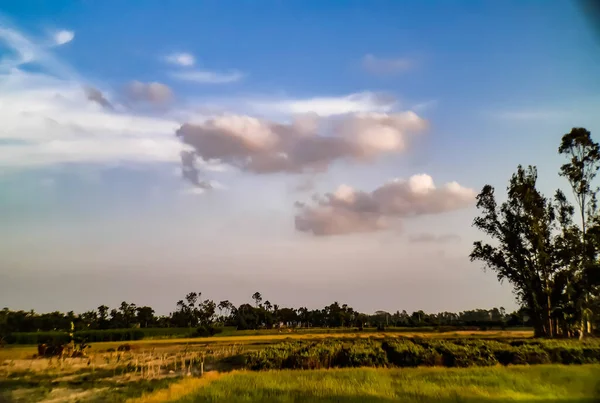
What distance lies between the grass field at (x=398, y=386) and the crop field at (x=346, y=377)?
38 mm

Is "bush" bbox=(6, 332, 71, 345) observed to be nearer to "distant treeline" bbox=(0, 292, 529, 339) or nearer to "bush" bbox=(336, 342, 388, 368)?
"distant treeline" bbox=(0, 292, 529, 339)

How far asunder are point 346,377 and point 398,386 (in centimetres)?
344

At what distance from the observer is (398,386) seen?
20.6 metres

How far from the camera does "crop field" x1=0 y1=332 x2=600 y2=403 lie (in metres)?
18.7

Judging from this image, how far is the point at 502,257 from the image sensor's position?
156 feet

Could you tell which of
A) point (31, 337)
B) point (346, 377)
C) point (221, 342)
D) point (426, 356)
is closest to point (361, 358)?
point (426, 356)

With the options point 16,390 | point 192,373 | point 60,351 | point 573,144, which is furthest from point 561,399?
point 60,351

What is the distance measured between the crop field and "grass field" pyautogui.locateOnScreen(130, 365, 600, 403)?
0.04 metres

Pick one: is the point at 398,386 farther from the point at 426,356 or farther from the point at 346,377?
the point at 426,356

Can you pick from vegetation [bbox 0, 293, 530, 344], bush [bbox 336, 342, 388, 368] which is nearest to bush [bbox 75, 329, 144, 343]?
vegetation [bbox 0, 293, 530, 344]

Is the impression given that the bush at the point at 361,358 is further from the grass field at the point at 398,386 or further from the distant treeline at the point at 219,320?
the distant treeline at the point at 219,320

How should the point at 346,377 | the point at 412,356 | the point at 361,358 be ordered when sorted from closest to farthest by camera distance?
the point at 346,377
the point at 361,358
the point at 412,356

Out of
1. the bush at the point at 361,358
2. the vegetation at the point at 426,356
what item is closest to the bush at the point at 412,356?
the vegetation at the point at 426,356

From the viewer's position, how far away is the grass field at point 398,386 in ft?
58.6
